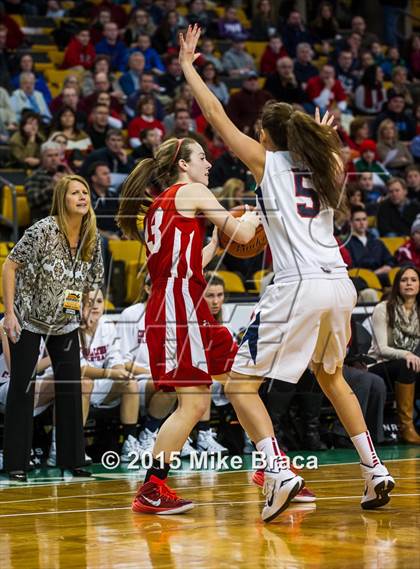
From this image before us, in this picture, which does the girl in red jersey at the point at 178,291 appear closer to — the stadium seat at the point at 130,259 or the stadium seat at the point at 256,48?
the stadium seat at the point at 130,259

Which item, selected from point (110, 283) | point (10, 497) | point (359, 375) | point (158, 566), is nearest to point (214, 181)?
point (110, 283)

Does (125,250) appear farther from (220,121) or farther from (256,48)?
(256,48)

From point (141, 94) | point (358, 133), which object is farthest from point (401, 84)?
point (141, 94)

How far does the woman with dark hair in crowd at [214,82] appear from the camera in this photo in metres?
15.3

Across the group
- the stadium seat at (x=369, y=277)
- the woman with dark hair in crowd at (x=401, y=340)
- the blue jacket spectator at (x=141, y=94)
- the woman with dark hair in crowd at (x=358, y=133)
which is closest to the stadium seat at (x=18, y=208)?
the blue jacket spectator at (x=141, y=94)

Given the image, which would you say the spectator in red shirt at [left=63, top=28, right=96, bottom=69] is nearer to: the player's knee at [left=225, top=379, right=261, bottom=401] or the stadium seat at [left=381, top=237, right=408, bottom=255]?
the stadium seat at [left=381, top=237, right=408, bottom=255]

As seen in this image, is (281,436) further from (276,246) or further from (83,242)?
(276,246)

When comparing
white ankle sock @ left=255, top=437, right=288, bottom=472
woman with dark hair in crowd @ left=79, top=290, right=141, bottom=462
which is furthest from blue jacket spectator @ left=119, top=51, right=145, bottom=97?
white ankle sock @ left=255, top=437, right=288, bottom=472

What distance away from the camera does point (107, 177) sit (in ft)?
37.7

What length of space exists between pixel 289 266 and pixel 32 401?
2655mm

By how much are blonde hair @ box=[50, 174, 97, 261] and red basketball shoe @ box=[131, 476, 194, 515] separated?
202 centimetres

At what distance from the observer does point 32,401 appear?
25.0 feet

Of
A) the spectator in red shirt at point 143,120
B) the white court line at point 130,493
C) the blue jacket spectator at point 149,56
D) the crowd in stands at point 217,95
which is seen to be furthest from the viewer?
the blue jacket spectator at point 149,56

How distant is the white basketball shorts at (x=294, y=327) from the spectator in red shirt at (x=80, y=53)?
1033 centimetres
